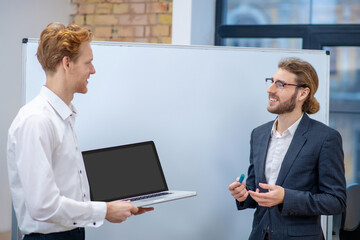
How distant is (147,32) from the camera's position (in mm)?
3924

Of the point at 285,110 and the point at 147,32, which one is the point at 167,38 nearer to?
the point at 147,32

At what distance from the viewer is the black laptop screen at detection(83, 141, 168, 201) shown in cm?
213

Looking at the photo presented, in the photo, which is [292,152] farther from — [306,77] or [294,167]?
[306,77]

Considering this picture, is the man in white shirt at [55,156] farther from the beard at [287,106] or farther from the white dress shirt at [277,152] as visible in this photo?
the beard at [287,106]

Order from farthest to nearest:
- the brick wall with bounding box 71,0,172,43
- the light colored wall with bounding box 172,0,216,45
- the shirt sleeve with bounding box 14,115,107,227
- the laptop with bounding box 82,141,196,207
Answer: the brick wall with bounding box 71,0,172,43
the light colored wall with bounding box 172,0,216,45
the laptop with bounding box 82,141,196,207
the shirt sleeve with bounding box 14,115,107,227

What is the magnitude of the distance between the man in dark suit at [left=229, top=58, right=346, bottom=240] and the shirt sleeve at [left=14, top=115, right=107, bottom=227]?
0.81 metres

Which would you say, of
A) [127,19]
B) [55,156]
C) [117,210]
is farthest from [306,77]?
[127,19]

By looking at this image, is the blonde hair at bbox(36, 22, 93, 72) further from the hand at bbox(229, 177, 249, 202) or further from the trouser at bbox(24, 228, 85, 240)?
the hand at bbox(229, 177, 249, 202)

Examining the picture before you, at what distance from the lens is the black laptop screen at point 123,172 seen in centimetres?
213

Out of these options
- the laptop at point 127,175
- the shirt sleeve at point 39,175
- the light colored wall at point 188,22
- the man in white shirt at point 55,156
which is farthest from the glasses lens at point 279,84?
the light colored wall at point 188,22

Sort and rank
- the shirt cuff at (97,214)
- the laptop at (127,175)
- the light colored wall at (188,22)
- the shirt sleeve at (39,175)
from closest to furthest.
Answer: the shirt sleeve at (39,175) < the shirt cuff at (97,214) < the laptop at (127,175) < the light colored wall at (188,22)

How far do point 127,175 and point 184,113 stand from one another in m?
0.59

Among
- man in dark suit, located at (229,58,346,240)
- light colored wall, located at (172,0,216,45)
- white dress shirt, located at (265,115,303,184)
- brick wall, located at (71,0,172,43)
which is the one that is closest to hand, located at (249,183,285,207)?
man in dark suit, located at (229,58,346,240)

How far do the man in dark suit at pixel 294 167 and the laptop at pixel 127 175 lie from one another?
331 millimetres
